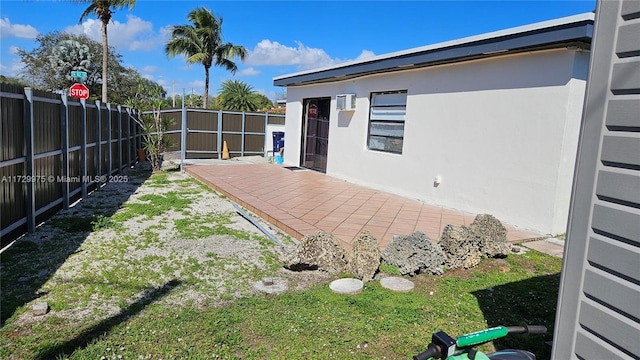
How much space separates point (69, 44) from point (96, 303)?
3051 centimetres

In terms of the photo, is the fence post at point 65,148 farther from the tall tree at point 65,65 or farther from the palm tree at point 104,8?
the tall tree at point 65,65

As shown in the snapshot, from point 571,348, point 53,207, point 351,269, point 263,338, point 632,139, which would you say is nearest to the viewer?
point 632,139

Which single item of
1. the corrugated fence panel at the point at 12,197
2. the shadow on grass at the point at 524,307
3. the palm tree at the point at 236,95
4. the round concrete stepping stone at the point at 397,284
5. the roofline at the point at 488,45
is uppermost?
the palm tree at the point at 236,95

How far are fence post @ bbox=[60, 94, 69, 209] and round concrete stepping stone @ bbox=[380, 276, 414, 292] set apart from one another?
5.15m

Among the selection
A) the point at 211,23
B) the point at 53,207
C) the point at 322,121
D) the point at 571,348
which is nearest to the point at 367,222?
the point at 571,348

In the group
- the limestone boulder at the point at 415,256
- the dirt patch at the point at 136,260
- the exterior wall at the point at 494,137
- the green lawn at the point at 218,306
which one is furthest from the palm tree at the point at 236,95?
the limestone boulder at the point at 415,256

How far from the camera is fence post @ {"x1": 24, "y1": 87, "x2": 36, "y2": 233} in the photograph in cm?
464

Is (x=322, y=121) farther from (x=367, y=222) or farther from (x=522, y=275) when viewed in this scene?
(x=522, y=275)

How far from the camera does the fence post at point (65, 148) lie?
585cm

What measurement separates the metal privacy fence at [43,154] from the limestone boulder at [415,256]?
417 centimetres

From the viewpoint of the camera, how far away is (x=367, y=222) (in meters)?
5.59

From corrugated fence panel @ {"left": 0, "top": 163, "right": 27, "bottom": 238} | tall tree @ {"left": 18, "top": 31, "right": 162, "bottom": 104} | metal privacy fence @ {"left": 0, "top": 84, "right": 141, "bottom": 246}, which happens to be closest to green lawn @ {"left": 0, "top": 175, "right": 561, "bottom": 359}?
corrugated fence panel @ {"left": 0, "top": 163, "right": 27, "bottom": 238}

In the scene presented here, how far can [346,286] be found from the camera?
3.52m

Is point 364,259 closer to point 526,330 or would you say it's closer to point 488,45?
point 526,330
